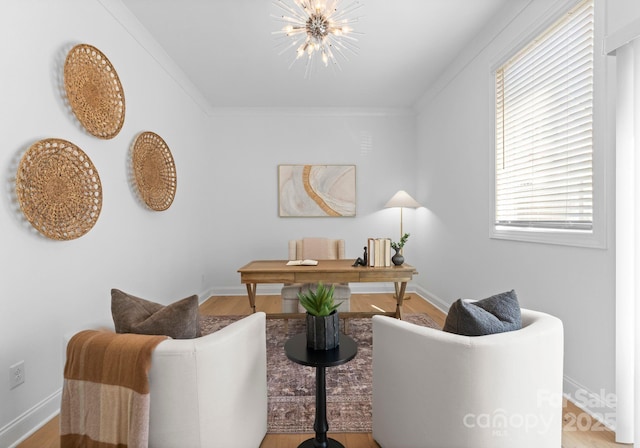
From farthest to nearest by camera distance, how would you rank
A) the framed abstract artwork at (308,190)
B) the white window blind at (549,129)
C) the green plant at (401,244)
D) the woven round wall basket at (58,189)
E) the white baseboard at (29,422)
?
the framed abstract artwork at (308,190) → the green plant at (401,244) → the white window blind at (549,129) → the woven round wall basket at (58,189) → the white baseboard at (29,422)

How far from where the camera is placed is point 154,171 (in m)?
3.13

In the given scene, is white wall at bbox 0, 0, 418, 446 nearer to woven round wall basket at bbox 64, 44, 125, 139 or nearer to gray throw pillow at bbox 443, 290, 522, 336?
woven round wall basket at bbox 64, 44, 125, 139

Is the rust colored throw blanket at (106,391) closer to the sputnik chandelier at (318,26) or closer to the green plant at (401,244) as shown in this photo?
the sputnik chandelier at (318,26)

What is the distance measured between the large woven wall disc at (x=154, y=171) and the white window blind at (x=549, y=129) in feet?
10.1

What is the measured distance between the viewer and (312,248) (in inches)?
156

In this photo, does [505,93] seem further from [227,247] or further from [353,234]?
→ [227,247]

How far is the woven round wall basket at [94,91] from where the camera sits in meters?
2.07

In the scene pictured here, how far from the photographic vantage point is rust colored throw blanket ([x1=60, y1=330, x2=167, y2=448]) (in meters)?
1.15

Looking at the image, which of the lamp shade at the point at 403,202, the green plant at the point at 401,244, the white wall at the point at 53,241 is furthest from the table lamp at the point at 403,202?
the white wall at the point at 53,241

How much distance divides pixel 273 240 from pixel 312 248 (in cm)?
120

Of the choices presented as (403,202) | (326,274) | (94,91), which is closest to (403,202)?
(403,202)

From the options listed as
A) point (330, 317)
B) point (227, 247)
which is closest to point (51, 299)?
point (330, 317)

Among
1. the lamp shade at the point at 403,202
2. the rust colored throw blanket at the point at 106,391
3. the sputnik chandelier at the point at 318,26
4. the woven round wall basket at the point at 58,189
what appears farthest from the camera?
the lamp shade at the point at 403,202

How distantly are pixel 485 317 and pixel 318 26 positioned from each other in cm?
199
